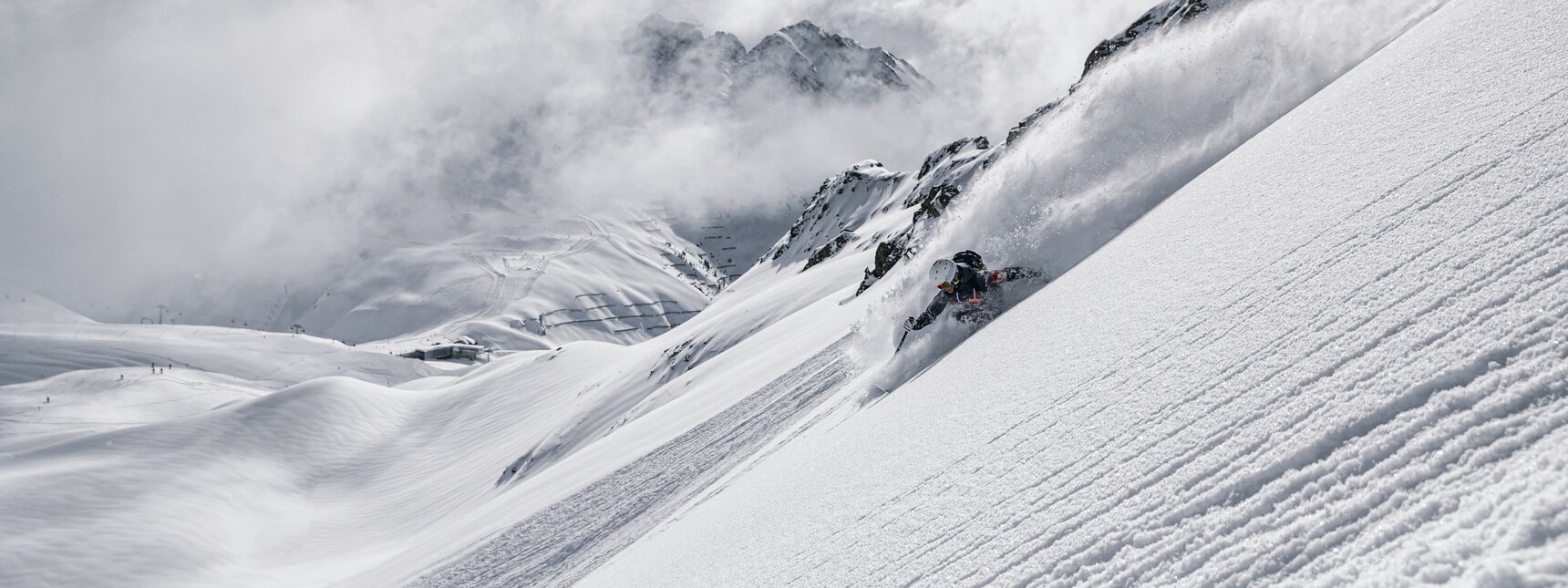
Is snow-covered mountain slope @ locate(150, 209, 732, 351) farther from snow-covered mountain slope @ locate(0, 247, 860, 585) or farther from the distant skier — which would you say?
the distant skier

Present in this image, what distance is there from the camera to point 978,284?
367 inches

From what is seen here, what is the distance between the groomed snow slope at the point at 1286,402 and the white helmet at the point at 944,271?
6.75 feet

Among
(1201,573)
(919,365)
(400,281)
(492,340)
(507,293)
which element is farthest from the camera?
(400,281)

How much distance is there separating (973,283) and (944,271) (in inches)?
12.9

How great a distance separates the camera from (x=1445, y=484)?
2.36 metres

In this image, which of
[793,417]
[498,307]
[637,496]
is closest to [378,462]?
[637,496]

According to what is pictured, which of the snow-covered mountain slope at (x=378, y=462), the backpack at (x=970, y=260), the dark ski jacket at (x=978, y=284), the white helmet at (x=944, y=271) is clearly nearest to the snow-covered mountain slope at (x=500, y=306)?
the snow-covered mountain slope at (x=378, y=462)

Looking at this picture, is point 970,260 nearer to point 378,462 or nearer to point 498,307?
point 378,462

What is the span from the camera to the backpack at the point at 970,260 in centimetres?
941

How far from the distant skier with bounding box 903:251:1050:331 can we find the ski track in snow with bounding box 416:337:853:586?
2252 mm

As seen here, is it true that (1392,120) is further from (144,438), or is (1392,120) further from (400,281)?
(400,281)

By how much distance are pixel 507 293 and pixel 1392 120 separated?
180141 millimetres

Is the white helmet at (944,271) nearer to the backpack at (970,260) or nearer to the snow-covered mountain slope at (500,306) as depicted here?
the backpack at (970,260)

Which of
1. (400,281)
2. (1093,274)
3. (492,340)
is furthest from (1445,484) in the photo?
(400,281)
